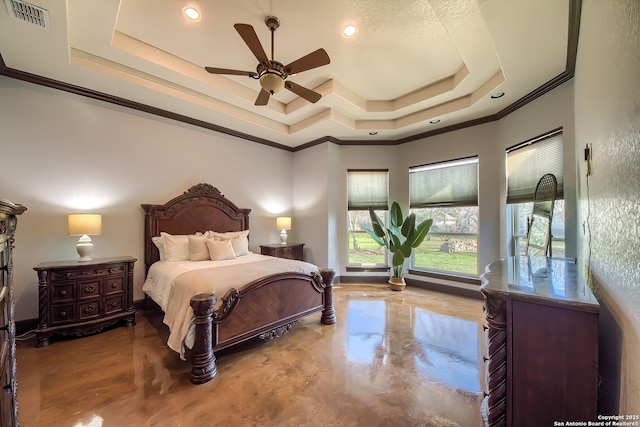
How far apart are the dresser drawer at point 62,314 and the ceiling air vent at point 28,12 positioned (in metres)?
2.69

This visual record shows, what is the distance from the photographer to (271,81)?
7.53ft

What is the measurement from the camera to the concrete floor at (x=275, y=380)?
65.2 inches

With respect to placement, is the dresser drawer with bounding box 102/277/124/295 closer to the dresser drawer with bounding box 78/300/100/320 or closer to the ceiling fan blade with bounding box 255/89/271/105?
the dresser drawer with bounding box 78/300/100/320

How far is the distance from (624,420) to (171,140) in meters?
4.94

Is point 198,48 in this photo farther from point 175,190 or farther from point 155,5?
point 175,190

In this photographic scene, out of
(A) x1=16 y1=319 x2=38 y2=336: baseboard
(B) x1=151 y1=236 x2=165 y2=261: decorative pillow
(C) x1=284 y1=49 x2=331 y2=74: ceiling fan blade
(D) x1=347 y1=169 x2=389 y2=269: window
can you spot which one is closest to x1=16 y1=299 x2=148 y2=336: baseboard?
(A) x1=16 y1=319 x2=38 y2=336: baseboard

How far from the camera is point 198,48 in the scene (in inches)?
111

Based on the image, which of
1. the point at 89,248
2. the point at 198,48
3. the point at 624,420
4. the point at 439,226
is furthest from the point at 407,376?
the point at 198,48

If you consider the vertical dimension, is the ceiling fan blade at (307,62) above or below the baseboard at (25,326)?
above

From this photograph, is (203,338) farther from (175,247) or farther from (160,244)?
(160,244)

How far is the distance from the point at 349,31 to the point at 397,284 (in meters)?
4.01

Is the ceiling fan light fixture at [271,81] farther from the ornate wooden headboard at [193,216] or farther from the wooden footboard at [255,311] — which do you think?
the ornate wooden headboard at [193,216]

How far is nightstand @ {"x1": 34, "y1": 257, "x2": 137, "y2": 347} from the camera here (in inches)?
100

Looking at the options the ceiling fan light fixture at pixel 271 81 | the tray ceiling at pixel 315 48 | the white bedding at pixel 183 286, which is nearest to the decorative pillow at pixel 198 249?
the white bedding at pixel 183 286
